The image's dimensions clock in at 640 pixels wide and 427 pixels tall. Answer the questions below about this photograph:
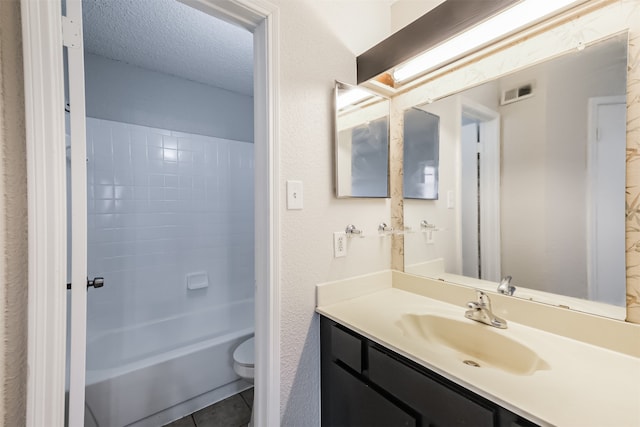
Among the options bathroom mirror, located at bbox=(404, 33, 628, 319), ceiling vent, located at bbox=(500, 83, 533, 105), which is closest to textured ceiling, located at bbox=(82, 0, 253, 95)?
bathroom mirror, located at bbox=(404, 33, 628, 319)

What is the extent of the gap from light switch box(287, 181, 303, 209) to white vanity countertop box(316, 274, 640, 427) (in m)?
0.47

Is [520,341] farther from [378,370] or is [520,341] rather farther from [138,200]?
[138,200]

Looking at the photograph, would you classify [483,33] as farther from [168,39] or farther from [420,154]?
[168,39]

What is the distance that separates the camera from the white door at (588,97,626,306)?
0.76 metres

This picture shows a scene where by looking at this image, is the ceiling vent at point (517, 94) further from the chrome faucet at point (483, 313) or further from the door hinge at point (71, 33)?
the door hinge at point (71, 33)

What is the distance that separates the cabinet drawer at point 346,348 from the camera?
0.91 metres

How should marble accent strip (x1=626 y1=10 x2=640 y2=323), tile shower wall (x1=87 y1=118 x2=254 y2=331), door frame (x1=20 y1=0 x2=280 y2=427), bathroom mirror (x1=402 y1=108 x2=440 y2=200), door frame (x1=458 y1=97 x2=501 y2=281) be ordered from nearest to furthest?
door frame (x1=20 y1=0 x2=280 y2=427)
marble accent strip (x1=626 y1=10 x2=640 y2=323)
door frame (x1=458 y1=97 x2=501 y2=281)
bathroom mirror (x1=402 y1=108 x2=440 y2=200)
tile shower wall (x1=87 y1=118 x2=254 y2=331)

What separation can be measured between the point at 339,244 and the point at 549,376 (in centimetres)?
76

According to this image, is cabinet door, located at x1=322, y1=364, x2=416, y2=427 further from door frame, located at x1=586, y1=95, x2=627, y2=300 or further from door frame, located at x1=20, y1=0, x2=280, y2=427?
door frame, located at x1=20, y1=0, x2=280, y2=427

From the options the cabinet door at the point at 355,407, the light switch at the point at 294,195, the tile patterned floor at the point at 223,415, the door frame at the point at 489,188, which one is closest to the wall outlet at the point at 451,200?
the door frame at the point at 489,188

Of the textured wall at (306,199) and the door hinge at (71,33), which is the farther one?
the textured wall at (306,199)

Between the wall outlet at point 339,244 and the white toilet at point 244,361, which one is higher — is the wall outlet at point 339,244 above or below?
above

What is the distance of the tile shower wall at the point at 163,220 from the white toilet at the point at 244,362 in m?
0.74

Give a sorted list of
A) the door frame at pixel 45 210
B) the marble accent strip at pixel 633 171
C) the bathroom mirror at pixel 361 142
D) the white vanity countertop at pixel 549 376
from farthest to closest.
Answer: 1. the bathroom mirror at pixel 361 142
2. the marble accent strip at pixel 633 171
3. the door frame at pixel 45 210
4. the white vanity countertop at pixel 549 376
